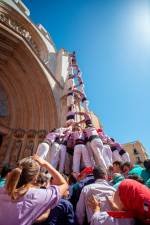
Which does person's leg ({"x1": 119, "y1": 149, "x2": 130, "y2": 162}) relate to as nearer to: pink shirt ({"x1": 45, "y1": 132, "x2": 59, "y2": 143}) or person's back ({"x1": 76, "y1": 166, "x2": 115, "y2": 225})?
pink shirt ({"x1": 45, "y1": 132, "x2": 59, "y2": 143})

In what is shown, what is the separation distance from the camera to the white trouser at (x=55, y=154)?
3.70m

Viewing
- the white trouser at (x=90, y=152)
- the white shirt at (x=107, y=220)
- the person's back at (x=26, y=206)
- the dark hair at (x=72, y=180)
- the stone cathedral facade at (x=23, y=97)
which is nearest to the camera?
the person's back at (x=26, y=206)

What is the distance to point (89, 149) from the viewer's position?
4062mm

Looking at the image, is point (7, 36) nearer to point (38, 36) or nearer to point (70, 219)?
point (38, 36)

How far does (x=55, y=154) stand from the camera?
12.4 ft

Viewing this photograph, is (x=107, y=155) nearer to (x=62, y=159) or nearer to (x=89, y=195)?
(x=62, y=159)

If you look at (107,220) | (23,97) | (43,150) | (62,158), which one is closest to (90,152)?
(62,158)

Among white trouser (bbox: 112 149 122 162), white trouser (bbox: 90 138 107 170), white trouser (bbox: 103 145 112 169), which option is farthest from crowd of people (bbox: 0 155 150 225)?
white trouser (bbox: 112 149 122 162)

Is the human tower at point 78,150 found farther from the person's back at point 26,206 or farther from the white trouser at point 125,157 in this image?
the person's back at point 26,206

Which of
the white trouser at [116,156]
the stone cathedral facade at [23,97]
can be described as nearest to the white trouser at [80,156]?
the white trouser at [116,156]

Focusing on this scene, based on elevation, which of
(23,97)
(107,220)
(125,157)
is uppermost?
(23,97)

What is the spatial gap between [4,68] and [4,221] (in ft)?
24.1

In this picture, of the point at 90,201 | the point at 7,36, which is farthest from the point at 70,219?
the point at 7,36

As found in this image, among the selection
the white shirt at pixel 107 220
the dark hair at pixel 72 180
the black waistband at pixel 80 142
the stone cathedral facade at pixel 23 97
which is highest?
the stone cathedral facade at pixel 23 97
